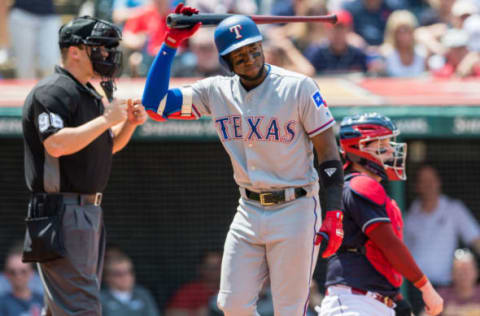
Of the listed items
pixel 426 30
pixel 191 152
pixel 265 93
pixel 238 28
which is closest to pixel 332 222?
pixel 265 93

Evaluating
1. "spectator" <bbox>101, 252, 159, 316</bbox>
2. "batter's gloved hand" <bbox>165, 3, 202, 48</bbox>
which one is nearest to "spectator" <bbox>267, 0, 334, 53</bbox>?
"spectator" <bbox>101, 252, 159, 316</bbox>

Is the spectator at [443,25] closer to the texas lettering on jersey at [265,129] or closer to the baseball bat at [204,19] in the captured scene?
the baseball bat at [204,19]

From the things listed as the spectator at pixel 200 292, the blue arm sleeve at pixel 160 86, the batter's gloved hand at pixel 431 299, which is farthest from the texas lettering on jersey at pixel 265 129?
the spectator at pixel 200 292

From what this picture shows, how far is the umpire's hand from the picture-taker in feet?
12.8

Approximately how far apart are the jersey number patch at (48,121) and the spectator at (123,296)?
312 cm

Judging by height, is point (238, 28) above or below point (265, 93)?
above

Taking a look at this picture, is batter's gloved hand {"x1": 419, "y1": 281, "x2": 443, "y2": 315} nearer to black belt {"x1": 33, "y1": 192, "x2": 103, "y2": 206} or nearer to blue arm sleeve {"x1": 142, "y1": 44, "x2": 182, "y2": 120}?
blue arm sleeve {"x1": 142, "y1": 44, "x2": 182, "y2": 120}

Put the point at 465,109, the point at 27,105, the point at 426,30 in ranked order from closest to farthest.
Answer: the point at 27,105, the point at 465,109, the point at 426,30

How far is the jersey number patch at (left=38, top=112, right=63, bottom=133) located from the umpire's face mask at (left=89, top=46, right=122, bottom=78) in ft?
1.24

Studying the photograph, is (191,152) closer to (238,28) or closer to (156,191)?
(156,191)

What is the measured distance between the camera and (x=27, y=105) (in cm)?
412

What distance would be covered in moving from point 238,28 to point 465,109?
11.7 feet

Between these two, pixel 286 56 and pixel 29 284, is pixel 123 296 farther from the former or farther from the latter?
pixel 286 56

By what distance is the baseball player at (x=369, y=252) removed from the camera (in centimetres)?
387
